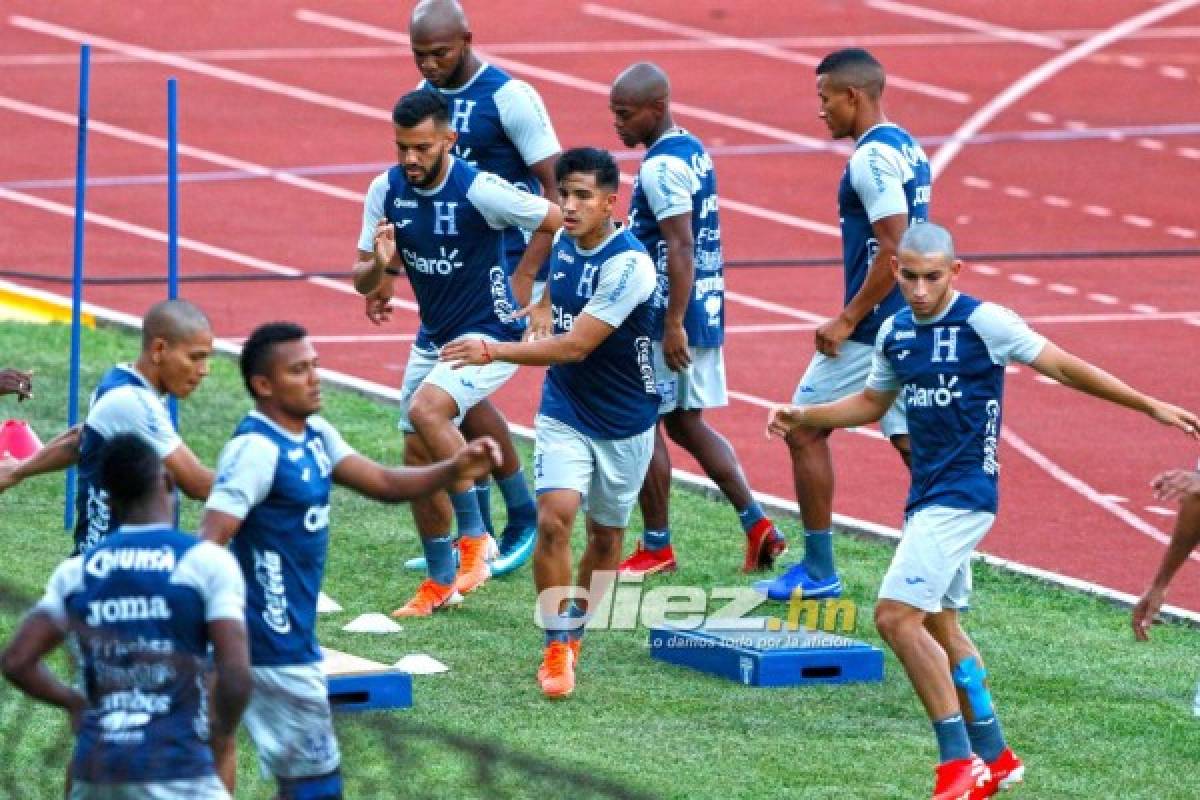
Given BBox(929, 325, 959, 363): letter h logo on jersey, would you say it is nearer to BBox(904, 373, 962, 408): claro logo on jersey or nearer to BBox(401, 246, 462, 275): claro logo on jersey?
BBox(904, 373, 962, 408): claro logo on jersey

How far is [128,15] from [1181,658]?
2110cm

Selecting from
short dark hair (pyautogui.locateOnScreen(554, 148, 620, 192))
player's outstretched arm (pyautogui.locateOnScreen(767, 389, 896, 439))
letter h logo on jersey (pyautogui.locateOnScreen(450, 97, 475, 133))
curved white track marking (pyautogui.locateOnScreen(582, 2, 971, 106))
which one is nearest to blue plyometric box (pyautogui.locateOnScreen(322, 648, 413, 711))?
player's outstretched arm (pyautogui.locateOnScreen(767, 389, 896, 439))

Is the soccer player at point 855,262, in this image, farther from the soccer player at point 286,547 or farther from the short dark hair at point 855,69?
the soccer player at point 286,547

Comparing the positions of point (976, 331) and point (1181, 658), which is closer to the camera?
point (976, 331)

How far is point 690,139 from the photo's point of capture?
1212 centimetres

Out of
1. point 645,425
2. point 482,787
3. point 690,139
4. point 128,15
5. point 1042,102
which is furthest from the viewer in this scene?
point 128,15

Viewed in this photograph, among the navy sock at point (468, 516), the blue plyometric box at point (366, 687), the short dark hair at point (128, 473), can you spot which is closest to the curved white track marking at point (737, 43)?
the navy sock at point (468, 516)

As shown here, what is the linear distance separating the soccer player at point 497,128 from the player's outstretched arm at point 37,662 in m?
5.44

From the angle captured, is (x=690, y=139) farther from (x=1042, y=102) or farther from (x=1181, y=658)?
(x=1042, y=102)

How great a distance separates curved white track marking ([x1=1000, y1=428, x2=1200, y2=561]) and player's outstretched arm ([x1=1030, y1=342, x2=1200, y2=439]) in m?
4.33

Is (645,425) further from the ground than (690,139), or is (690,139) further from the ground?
(690,139)

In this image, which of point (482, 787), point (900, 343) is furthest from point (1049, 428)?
point (482, 787)

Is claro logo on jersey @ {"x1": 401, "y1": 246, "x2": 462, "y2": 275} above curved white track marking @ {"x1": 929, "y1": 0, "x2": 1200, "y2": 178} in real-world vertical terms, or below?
below

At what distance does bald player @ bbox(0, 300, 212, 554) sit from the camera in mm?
8234
